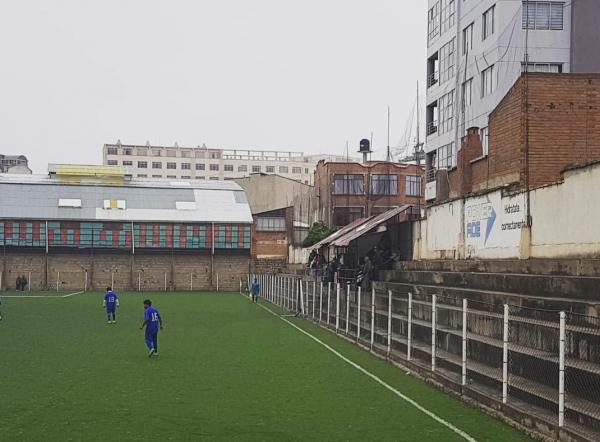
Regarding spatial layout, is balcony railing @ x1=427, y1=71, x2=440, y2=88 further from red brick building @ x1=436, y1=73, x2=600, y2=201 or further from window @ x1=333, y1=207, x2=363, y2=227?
window @ x1=333, y1=207, x2=363, y2=227

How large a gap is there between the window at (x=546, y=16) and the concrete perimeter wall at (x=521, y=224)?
13.7 m

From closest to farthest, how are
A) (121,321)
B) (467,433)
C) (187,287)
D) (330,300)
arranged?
(467,433), (330,300), (121,321), (187,287)

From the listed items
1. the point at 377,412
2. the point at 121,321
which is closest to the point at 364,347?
the point at 377,412

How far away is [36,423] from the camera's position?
1023 centimetres

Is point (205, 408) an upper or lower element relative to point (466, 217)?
lower

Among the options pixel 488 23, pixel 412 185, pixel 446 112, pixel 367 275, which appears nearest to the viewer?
pixel 367 275

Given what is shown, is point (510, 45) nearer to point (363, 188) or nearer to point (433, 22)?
point (433, 22)

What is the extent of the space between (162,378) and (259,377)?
182 centimetres

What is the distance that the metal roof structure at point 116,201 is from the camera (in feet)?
196

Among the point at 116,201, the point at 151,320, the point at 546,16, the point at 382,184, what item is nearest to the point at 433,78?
the point at 546,16

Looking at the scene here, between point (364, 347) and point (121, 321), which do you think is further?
point (121, 321)

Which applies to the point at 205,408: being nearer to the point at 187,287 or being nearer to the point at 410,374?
the point at 410,374

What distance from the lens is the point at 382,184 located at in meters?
68.1

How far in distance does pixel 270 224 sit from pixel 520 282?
52318 millimetres
